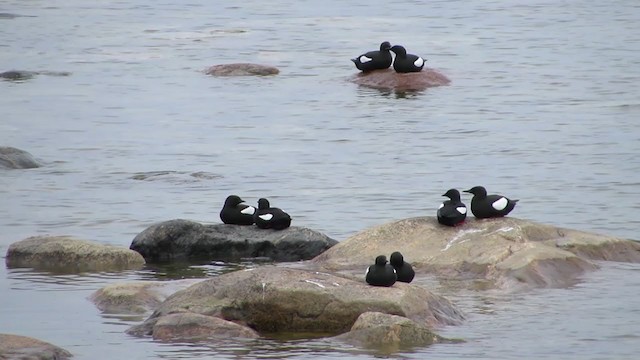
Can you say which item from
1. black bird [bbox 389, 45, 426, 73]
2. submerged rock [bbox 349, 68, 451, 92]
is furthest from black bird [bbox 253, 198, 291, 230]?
submerged rock [bbox 349, 68, 451, 92]

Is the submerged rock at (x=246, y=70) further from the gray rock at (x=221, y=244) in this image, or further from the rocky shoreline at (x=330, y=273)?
the gray rock at (x=221, y=244)

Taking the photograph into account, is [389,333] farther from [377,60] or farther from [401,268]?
[377,60]

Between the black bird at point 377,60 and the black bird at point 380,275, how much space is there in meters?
17.9

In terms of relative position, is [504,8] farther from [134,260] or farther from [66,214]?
[134,260]

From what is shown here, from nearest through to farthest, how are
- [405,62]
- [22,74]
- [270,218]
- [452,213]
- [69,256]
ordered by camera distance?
1. [452,213]
2. [69,256]
3. [270,218]
4. [405,62]
5. [22,74]

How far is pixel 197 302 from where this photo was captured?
46.5 feet

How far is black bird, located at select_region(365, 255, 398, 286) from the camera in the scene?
47.1 ft

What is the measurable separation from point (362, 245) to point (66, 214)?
5.36 meters

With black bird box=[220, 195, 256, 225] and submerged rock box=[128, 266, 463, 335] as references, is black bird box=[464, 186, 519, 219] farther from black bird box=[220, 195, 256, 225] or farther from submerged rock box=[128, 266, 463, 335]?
submerged rock box=[128, 266, 463, 335]

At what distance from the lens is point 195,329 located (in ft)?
45.1

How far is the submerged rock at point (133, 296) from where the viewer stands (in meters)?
14.9

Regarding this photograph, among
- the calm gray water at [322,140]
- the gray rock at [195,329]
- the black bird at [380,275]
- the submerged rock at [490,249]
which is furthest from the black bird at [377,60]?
the gray rock at [195,329]

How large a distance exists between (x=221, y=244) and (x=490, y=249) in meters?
3.14

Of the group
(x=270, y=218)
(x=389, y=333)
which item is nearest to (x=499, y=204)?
(x=270, y=218)
